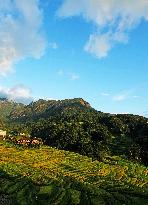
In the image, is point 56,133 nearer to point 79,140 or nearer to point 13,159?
point 79,140

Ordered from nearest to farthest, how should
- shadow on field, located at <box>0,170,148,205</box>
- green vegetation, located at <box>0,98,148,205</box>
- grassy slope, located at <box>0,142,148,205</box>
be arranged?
shadow on field, located at <box>0,170,148,205</box> → grassy slope, located at <box>0,142,148,205</box> → green vegetation, located at <box>0,98,148,205</box>

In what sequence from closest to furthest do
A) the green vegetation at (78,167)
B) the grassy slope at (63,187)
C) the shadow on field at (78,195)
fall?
1. the shadow on field at (78,195)
2. the grassy slope at (63,187)
3. the green vegetation at (78,167)

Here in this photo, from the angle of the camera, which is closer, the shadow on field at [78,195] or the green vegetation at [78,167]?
the shadow on field at [78,195]

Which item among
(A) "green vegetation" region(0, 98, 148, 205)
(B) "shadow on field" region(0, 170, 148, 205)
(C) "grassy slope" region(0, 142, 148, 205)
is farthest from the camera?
(A) "green vegetation" region(0, 98, 148, 205)

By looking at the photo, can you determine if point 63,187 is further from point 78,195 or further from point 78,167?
point 78,167

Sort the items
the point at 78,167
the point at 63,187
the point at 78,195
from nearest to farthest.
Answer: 1. the point at 78,195
2. the point at 63,187
3. the point at 78,167

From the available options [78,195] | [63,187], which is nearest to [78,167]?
[63,187]

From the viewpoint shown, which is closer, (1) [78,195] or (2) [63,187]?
(1) [78,195]

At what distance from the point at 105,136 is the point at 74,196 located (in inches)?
4026

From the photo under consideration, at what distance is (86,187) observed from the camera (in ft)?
122

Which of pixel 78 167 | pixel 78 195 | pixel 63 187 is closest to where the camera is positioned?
pixel 78 195

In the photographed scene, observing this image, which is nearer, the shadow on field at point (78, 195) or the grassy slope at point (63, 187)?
the shadow on field at point (78, 195)

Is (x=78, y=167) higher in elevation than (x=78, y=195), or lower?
higher

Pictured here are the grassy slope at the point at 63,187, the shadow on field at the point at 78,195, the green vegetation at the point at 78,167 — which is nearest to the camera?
the shadow on field at the point at 78,195
